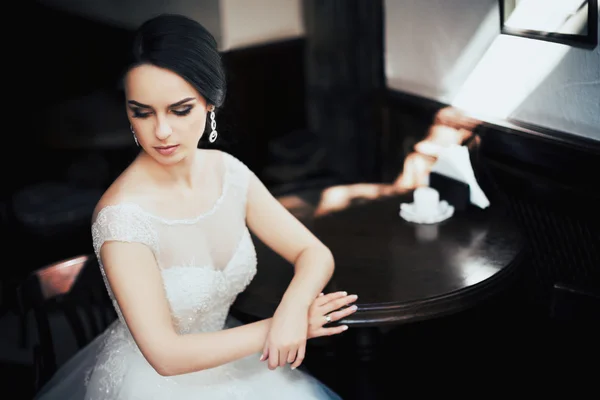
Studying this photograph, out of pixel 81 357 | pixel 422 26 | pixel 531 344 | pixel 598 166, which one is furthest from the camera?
pixel 422 26

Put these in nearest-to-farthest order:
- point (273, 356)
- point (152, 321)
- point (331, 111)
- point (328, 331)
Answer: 1. point (152, 321)
2. point (273, 356)
3. point (328, 331)
4. point (331, 111)

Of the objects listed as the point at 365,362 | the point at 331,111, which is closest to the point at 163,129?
the point at 365,362

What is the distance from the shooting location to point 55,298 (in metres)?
2.30

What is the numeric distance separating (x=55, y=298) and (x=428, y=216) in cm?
128

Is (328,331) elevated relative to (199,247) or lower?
lower

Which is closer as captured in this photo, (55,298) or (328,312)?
(328,312)

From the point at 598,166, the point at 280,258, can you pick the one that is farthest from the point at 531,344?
the point at 280,258

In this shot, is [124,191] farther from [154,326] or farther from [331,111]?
[331,111]

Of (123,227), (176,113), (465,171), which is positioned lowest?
(465,171)

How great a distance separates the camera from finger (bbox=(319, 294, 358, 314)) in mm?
1904

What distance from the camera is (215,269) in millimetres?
2018

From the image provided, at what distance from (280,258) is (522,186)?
1127 millimetres

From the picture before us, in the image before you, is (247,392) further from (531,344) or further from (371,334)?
(531,344)

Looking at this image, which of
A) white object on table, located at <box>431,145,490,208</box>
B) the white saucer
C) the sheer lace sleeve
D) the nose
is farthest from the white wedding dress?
white object on table, located at <box>431,145,490,208</box>
